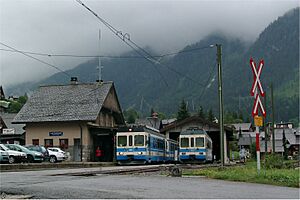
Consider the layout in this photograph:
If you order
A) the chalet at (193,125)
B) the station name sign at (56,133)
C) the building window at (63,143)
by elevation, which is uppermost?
the chalet at (193,125)

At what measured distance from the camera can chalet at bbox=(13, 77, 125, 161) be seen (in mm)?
51469

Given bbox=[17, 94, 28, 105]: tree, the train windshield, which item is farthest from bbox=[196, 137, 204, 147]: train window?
bbox=[17, 94, 28, 105]: tree

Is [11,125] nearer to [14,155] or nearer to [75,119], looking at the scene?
[75,119]

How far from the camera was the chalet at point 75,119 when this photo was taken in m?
51.5

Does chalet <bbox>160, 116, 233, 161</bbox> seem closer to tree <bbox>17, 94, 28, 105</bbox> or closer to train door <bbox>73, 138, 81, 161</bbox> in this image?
train door <bbox>73, 138, 81, 161</bbox>

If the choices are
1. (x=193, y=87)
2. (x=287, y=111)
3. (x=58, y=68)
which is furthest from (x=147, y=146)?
(x=287, y=111)

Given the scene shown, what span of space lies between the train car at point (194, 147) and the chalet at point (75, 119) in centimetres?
869

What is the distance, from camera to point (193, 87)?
390 ft

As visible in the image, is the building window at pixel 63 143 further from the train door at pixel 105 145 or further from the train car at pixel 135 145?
the train car at pixel 135 145

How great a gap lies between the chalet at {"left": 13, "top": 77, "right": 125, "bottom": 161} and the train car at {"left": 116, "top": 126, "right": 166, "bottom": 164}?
10026 millimetres

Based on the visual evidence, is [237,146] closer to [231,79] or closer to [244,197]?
[231,79]

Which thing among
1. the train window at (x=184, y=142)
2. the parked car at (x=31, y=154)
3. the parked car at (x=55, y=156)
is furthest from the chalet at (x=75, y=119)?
the parked car at (x=31, y=154)

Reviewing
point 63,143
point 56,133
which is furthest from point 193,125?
point 56,133

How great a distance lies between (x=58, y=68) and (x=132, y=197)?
26510 mm
